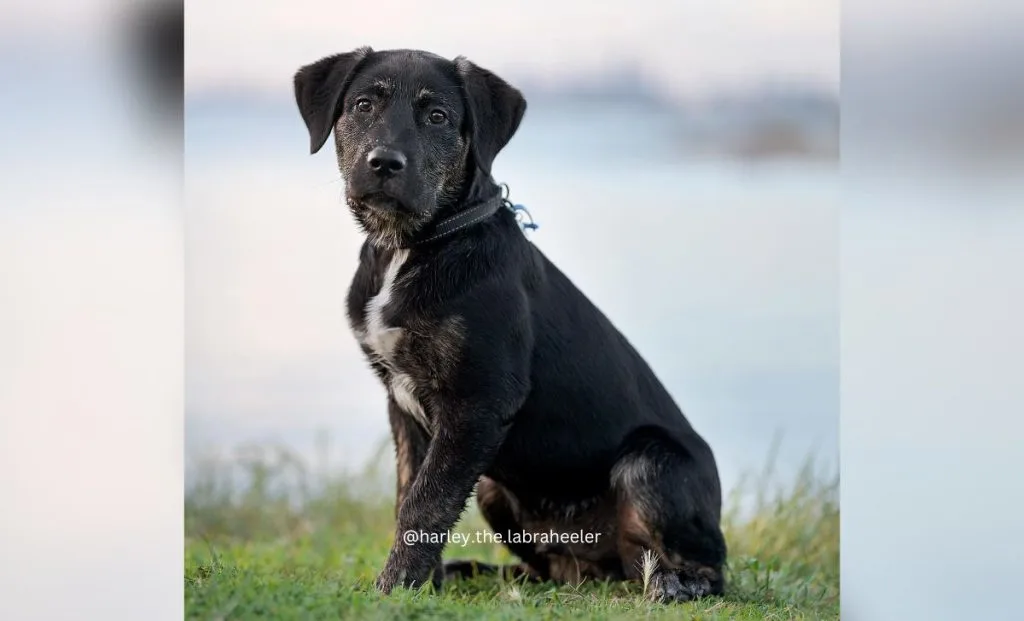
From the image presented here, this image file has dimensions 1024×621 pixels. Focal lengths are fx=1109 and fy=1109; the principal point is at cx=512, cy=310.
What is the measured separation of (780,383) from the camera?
4.64 metres

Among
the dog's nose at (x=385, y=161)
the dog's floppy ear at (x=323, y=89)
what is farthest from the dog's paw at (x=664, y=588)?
the dog's floppy ear at (x=323, y=89)

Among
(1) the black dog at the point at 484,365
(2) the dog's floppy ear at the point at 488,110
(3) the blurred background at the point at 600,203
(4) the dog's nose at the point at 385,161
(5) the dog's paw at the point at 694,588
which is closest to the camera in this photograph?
(4) the dog's nose at the point at 385,161

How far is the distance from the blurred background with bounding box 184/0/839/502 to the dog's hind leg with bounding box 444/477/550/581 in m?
0.50

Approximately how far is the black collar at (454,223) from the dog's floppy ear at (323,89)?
54 cm

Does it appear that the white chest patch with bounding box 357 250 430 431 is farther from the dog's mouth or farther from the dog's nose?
the dog's nose

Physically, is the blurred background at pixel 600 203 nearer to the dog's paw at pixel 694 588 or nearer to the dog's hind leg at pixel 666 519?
the dog's hind leg at pixel 666 519

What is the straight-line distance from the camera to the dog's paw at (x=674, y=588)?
4270 millimetres

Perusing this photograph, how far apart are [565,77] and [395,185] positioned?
3.28 ft

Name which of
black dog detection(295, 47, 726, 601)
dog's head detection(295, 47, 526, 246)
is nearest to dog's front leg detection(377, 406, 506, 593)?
black dog detection(295, 47, 726, 601)

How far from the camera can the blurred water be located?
4477mm

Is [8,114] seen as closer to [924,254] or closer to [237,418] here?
[237,418]

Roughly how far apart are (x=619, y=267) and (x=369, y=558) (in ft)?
5.29

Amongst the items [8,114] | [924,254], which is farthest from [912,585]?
[8,114]

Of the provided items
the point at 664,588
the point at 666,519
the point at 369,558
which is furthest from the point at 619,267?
the point at 369,558
